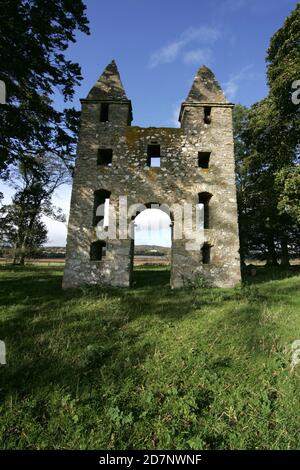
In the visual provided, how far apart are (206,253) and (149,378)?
955 centimetres

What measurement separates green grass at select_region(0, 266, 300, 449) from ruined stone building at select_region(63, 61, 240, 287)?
3932 millimetres

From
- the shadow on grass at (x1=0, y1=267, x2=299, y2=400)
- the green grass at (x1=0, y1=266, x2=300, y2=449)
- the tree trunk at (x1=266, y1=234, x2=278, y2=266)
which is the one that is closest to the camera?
the green grass at (x1=0, y1=266, x2=300, y2=449)

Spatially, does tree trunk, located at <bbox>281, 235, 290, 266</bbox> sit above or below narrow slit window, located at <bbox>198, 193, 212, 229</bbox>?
below

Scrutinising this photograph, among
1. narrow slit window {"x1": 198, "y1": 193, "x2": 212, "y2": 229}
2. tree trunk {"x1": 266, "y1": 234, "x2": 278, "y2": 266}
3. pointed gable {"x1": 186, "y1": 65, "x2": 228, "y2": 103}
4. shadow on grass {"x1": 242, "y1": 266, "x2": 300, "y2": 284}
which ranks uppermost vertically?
pointed gable {"x1": 186, "y1": 65, "x2": 228, "y2": 103}

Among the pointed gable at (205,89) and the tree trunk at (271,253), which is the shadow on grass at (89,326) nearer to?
the pointed gable at (205,89)

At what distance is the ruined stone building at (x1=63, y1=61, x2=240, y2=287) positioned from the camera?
13164 millimetres

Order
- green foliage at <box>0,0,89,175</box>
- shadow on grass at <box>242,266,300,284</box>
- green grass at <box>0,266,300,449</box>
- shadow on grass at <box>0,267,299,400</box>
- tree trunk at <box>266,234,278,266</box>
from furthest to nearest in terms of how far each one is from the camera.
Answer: tree trunk at <box>266,234,278,266</box>
shadow on grass at <box>242,266,300,284</box>
green foliage at <box>0,0,89,175</box>
shadow on grass at <box>0,267,299,400</box>
green grass at <box>0,266,300,449</box>

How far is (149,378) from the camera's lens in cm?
530

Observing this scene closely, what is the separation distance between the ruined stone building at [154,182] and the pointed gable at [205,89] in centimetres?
6

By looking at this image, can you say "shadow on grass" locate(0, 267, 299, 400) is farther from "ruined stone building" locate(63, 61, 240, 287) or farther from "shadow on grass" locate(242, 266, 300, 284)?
"shadow on grass" locate(242, 266, 300, 284)

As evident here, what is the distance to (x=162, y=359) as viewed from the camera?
5.92m

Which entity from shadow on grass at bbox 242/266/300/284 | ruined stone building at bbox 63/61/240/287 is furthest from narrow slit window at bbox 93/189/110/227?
shadow on grass at bbox 242/266/300/284

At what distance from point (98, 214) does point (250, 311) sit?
343 inches
